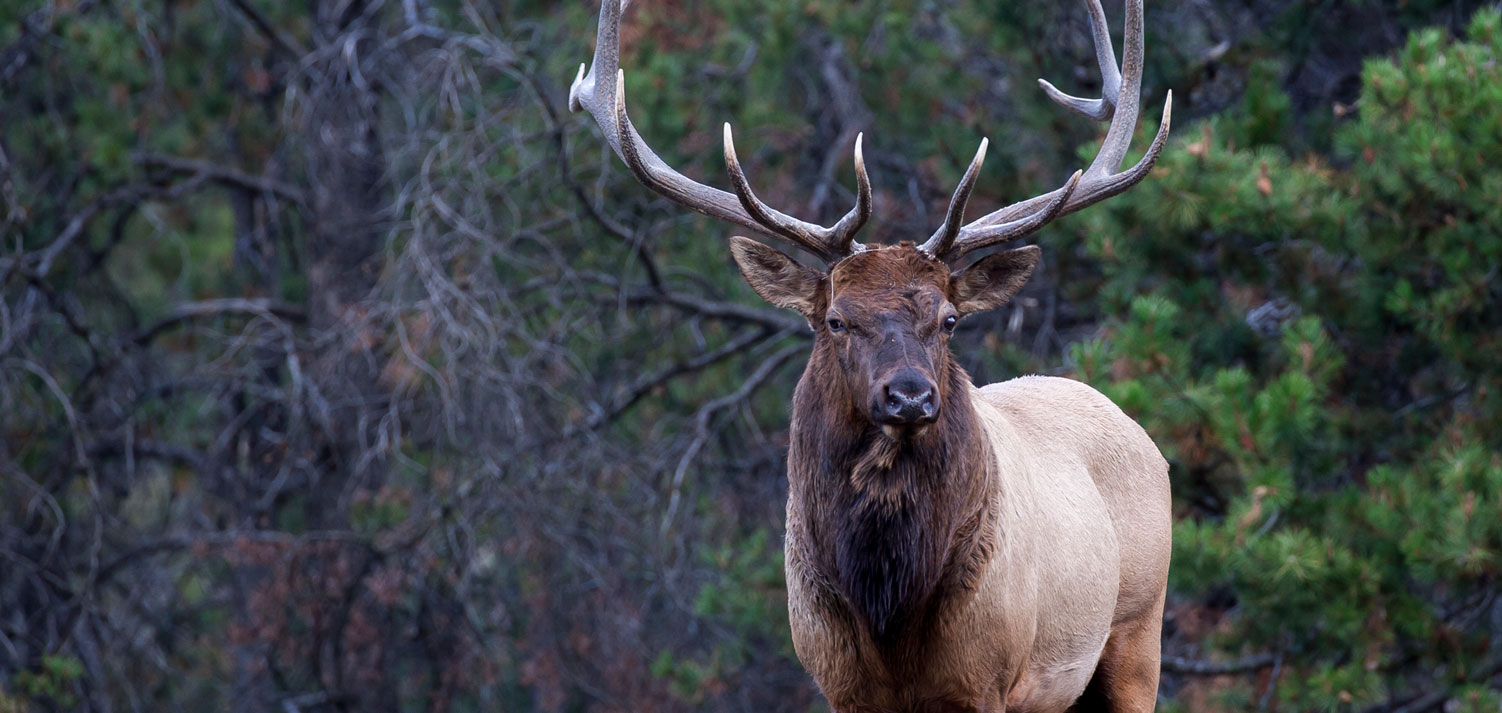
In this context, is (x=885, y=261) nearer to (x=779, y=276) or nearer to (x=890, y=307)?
(x=890, y=307)

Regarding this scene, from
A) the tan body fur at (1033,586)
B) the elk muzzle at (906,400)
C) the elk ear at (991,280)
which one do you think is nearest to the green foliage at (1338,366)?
the tan body fur at (1033,586)

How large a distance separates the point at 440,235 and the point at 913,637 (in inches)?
262

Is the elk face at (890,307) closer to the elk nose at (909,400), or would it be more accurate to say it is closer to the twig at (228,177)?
the elk nose at (909,400)

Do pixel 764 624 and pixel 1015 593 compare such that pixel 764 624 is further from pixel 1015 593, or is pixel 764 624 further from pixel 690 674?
pixel 1015 593

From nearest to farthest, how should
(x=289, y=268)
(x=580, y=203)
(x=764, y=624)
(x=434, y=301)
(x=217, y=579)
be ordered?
1. (x=434, y=301)
2. (x=764, y=624)
3. (x=580, y=203)
4. (x=217, y=579)
5. (x=289, y=268)

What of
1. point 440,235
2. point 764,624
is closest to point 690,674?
point 764,624

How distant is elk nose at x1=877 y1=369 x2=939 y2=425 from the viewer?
411 cm

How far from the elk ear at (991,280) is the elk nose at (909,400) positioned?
0.72m

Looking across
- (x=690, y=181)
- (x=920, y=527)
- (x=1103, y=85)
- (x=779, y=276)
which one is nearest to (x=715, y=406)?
(x=1103, y=85)

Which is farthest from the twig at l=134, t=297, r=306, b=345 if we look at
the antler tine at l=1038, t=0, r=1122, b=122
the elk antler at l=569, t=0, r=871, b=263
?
the antler tine at l=1038, t=0, r=1122, b=122

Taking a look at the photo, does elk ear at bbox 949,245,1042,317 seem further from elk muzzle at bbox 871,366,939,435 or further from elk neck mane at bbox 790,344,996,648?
elk muzzle at bbox 871,366,939,435

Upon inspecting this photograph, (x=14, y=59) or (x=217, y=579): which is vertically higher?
(x=14, y=59)

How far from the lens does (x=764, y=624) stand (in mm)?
9711

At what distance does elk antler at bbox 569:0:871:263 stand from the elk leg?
65.4 inches
